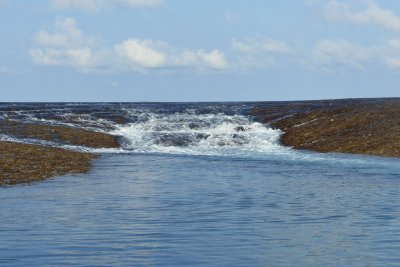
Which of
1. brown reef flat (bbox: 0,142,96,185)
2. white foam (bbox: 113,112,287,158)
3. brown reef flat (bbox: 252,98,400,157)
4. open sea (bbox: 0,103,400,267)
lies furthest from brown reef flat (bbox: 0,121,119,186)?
brown reef flat (bbox: 252,98,400,157)

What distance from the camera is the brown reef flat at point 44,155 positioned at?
108 feet

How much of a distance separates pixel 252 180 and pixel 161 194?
294 inches

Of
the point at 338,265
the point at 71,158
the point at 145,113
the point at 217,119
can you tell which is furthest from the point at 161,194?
the point at 145,113

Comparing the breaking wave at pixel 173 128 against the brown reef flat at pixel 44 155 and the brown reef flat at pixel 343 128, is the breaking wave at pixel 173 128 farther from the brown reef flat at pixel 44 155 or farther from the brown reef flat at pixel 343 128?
the brown reef flat at pixel 44 155

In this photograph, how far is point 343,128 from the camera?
214ft

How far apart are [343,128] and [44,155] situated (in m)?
33.3

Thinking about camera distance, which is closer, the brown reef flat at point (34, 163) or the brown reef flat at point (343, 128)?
the brown reef flat at point (34, 163)

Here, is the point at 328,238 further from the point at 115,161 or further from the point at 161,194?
the point at 115,161

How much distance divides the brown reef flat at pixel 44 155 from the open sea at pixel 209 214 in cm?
142

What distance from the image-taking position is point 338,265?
14.5 meters

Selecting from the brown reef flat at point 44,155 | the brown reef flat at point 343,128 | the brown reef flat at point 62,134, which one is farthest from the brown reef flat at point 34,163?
the brown reef flat at point 343,128

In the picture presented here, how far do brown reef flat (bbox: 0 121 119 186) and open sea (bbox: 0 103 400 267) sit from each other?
142 cm

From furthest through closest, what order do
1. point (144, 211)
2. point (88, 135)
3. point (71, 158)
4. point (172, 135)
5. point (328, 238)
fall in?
point (172, 135) → point (88, 135) → point (71, 158) → point (144, 211) → point (328, 238)

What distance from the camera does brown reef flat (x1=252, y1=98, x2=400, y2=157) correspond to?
55.5m
